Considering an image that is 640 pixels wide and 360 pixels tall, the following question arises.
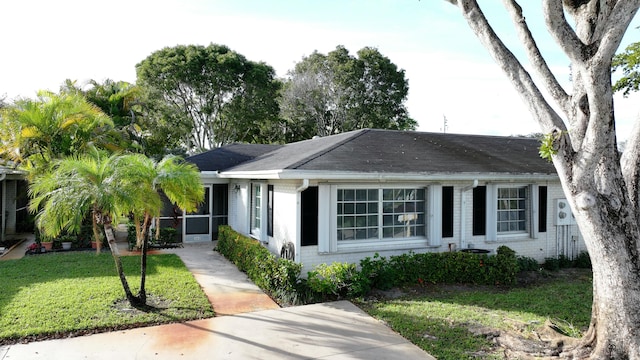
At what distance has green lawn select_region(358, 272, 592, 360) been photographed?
6.01 meters

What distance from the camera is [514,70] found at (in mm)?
6262

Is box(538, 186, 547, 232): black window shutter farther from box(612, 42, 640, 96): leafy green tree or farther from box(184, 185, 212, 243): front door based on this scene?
box(184, 185, 212, 243): front door

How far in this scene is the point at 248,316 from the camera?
7.12 m

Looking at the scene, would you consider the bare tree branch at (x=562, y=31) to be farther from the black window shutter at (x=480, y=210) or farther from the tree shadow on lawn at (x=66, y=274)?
the tree shadow on lawn at (x=66, y=274)

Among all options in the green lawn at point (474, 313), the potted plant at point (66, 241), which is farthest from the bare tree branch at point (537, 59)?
the potted plant at point (66, 241)

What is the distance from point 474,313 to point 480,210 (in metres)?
3.91

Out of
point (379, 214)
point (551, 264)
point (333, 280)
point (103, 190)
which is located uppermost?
point (103, 190)

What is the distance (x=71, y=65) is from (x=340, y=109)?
1974 cm

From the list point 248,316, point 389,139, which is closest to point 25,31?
point 248,316

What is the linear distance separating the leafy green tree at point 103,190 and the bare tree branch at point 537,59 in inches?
240

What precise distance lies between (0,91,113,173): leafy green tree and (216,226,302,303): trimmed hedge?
565 centimetres

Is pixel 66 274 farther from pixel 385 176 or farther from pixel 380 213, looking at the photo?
pixel 385 176

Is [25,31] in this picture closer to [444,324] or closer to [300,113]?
[444,324]

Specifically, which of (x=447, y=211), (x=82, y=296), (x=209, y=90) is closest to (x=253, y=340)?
(x=82, y=296)
